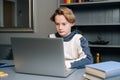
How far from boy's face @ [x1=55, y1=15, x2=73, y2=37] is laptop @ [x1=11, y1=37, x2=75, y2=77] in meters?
0.46

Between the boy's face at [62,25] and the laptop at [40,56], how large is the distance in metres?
0.46

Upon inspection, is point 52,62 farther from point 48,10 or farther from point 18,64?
point 48,10

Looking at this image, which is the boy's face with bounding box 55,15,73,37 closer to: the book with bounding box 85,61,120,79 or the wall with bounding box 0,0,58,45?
the book with bounding box 85,61,120,79

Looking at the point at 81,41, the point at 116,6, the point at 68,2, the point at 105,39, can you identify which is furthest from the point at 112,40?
the point at 81,41

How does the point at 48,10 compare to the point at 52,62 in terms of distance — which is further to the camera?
the point at 48,10

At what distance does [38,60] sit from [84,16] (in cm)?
222

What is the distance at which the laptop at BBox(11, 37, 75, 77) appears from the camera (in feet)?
3.67

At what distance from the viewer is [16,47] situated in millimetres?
1239

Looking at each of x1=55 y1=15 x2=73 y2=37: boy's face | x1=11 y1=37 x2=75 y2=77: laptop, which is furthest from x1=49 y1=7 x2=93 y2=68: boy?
x1=11 y1=37 x2=75 y2=77: laptop

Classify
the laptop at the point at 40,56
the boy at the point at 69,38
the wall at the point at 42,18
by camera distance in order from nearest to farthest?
the laptop at the point at 40,56 → the boy at the point at 69,38 → the wall at the point at 42,18

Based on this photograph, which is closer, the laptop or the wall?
the laptop

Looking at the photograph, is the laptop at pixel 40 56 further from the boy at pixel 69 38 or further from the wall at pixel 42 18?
the wall at pixel 42 18

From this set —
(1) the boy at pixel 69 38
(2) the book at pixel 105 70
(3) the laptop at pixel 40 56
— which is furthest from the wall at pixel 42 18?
(2) the book at pixel 105 70

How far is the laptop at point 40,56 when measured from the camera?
112cm
